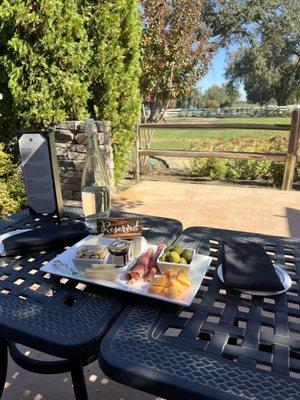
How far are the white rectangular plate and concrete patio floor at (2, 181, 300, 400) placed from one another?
33.3 inches

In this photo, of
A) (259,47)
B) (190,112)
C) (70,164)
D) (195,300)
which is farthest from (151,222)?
(190,112)

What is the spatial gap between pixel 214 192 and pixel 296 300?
3.76m

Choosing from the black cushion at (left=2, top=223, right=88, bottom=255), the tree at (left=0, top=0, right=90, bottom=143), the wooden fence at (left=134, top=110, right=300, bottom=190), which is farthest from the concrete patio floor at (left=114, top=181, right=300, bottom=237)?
the black cushion at (left=2, top=223, right=88, bottom=255)

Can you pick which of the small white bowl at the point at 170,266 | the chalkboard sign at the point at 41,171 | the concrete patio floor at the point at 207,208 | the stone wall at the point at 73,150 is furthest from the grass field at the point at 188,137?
the small white bowl at the point at 170,266

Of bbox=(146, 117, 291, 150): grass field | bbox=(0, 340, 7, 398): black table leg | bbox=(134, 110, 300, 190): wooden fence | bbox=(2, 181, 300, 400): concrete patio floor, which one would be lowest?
bbox=(146, 117, 291, 150): grass field

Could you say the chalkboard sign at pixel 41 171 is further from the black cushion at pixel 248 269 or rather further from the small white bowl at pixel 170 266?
the black cushion at pixel 248 269

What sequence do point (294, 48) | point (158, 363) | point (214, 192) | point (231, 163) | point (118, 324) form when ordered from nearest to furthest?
1. point (158, 363)
2. point (118, 324)
3. point (214, 192)
4. point (231, 163)
5. point (294, 48)

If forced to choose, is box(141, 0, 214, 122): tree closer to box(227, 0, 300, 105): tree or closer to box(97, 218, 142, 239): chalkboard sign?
box(97, 218, 142, 239): chalkboard sign

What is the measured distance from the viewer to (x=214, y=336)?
846 millimetres

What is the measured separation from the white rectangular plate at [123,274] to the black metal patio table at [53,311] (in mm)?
29

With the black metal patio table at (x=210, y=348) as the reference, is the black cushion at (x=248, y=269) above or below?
above

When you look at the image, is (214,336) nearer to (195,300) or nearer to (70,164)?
(195,300)

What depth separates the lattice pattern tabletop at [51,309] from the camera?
820 millimetres

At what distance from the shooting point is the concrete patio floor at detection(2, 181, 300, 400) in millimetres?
1696
